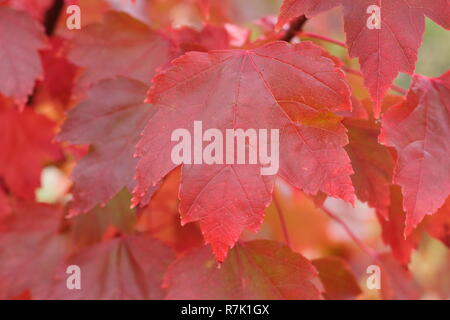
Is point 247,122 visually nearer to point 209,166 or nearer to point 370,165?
point 209,166

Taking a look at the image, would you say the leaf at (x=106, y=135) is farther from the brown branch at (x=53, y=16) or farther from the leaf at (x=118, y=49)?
the brown branch at (x=53, y=16)

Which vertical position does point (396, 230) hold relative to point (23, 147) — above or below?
below

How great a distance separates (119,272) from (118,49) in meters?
0.38

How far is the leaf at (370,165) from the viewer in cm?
92

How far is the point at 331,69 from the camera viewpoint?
80 cm

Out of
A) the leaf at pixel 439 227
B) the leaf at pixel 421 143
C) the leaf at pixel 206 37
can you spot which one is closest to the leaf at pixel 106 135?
the leaf at pixel 206 37

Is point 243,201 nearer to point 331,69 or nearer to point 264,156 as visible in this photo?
point 264,156

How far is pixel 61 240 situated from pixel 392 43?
2.51ft

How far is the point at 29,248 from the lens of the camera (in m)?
1.22

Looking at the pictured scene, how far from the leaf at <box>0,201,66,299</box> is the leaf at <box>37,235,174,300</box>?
0.23 feet

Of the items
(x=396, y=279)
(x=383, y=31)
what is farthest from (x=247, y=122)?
(x=396, y=279)

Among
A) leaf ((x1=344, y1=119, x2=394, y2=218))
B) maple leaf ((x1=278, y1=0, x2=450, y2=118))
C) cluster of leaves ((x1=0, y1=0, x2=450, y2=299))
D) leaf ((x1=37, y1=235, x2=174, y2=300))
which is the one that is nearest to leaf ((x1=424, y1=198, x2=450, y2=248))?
cluster of leaves ((x1=0, y1=0, x2=450, y2=299))

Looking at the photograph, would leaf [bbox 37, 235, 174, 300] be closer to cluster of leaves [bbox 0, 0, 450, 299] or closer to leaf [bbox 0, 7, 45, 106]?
cluster of leaves [bbox 0, 0, 450, 299]
